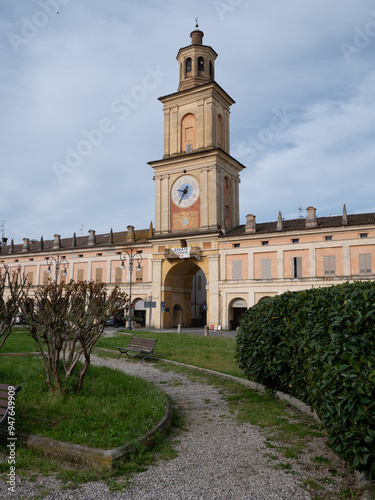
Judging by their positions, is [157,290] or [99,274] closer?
[157,290]

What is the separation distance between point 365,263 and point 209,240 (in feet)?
44.3

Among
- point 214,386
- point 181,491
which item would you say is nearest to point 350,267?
point 214,386

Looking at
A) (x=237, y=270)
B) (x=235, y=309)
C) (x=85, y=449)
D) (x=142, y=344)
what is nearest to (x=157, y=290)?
(x=235, y=309)

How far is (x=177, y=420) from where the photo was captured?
288 inches

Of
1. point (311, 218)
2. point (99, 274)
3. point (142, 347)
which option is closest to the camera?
point (142, 347)

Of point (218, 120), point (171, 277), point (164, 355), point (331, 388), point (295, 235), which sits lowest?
point (164, 355)

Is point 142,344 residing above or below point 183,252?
below

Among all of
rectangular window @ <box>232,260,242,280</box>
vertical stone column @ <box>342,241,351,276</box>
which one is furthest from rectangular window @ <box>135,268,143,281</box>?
vertical stone column @ <box>342,241,351,276</box>

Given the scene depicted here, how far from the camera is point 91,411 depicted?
21.6 ft

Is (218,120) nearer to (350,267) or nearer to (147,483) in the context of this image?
(350,267)

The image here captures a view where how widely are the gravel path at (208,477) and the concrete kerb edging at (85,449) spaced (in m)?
0.39

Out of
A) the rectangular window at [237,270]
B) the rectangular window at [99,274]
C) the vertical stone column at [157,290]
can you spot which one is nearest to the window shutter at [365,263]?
the rectangular window at [237,270]

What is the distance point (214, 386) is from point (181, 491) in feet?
19.8

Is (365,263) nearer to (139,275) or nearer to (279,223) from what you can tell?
(279,223)
